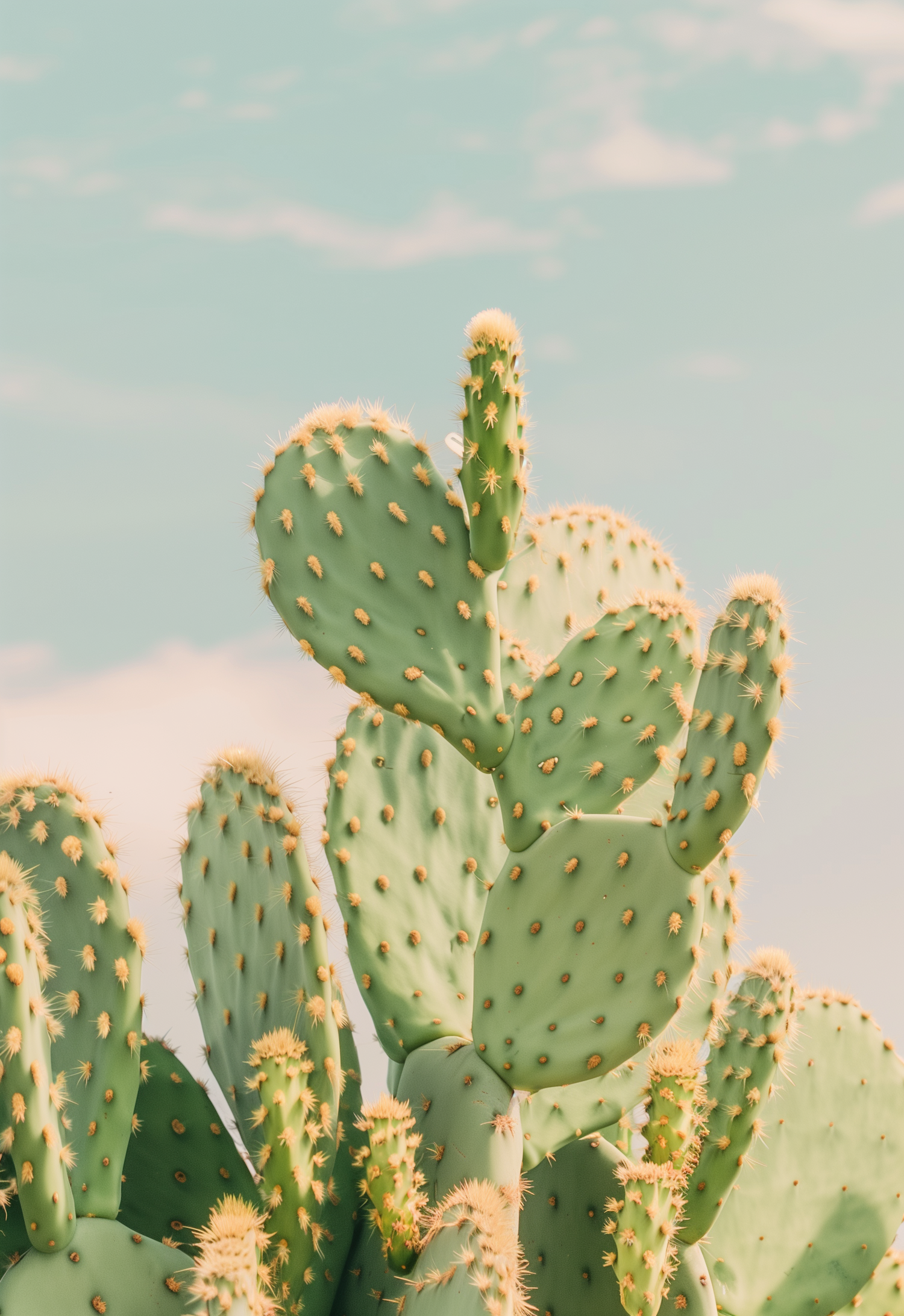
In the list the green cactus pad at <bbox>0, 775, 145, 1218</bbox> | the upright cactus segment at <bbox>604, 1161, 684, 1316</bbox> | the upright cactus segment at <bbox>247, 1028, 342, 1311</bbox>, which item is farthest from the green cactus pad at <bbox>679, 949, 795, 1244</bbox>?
the green cactus pad at <bbox>0, 775, 145, 1218</bbox>

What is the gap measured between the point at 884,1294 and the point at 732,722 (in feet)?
6.76

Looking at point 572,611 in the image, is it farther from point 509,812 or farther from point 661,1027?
point 661,1027

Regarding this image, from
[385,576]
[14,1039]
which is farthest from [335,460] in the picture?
[14,1039]

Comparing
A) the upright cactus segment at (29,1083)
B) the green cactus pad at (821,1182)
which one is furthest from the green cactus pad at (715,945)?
the upright cactus segment at (29,1083)

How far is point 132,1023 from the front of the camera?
235 centimetres

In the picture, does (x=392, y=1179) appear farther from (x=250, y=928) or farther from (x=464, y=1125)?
(x=250, y=928)

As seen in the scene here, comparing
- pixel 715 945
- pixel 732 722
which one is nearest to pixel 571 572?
pixel 715 945

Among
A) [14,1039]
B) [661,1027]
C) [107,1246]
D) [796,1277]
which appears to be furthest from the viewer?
[796,1277]

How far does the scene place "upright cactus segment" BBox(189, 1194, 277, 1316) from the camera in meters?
1.85

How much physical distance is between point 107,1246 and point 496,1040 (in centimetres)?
78

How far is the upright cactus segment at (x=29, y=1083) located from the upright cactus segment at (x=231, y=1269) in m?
0.25

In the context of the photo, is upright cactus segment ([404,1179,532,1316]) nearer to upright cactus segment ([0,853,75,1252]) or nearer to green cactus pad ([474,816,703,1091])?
green cactus pad ([474,816,703,1091])

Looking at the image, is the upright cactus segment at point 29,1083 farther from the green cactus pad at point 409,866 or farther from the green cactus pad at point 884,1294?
the green cactus pad at point 884,1294

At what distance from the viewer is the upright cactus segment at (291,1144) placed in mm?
2285
